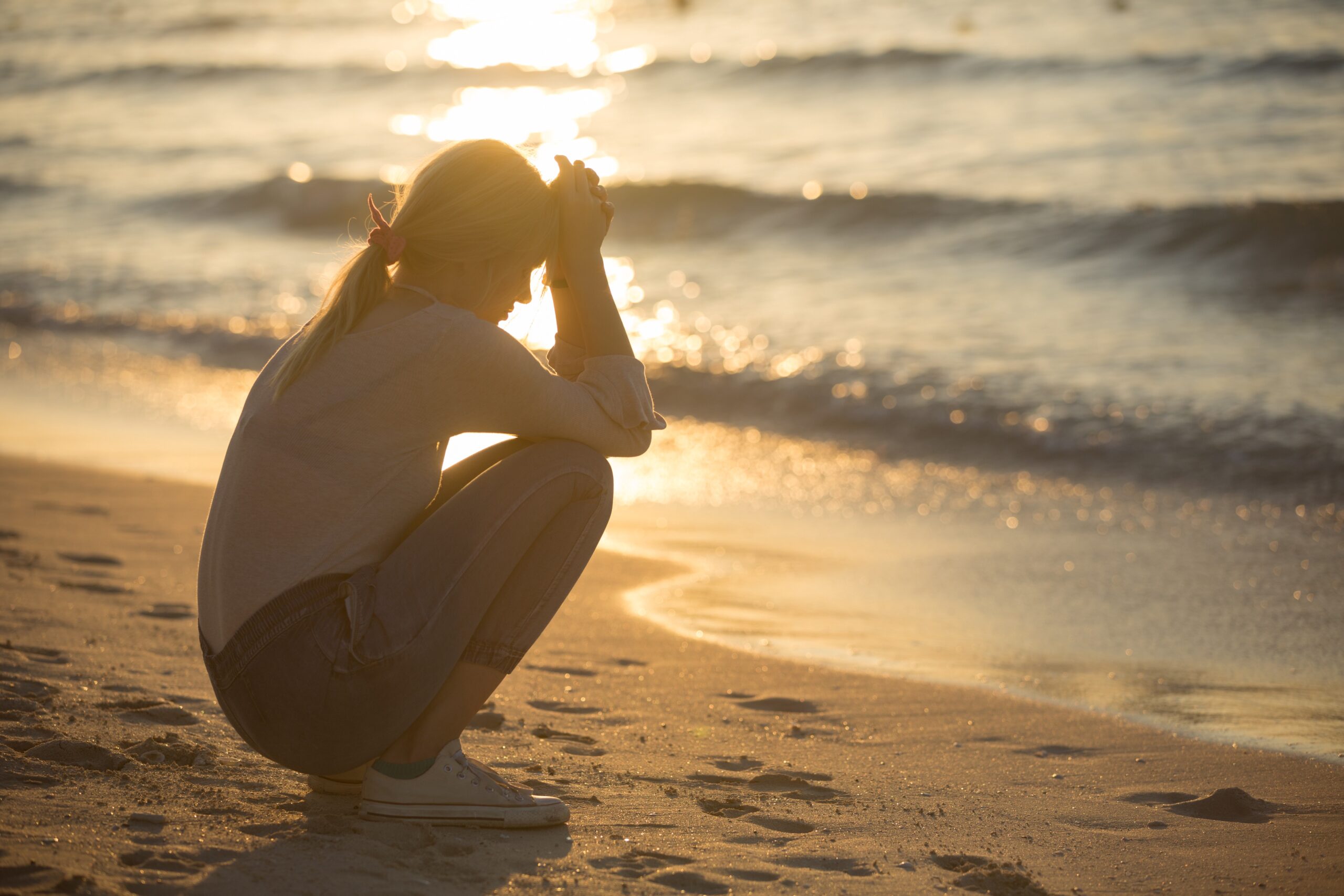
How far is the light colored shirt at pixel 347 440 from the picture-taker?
2.47 metres

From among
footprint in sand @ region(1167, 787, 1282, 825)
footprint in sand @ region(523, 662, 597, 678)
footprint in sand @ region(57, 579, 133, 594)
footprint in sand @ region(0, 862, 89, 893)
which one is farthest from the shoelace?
footprint in sand @ region(57, 579, 133, 594)

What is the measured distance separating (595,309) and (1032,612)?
2501mm

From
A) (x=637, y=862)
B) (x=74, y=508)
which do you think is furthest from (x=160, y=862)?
(x=74, y=508)

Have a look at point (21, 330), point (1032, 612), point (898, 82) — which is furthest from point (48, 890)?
point (898, 82)

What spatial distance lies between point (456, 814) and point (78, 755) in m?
0.94

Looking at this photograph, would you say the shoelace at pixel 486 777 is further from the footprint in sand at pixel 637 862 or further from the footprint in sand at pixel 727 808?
the footprint in sand at pixel 727 808

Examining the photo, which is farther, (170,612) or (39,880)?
(170,612)

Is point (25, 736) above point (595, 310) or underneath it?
underneath

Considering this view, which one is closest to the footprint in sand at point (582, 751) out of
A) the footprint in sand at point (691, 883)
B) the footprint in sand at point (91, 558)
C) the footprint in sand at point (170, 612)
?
the footprint in sand at point (691, 883)

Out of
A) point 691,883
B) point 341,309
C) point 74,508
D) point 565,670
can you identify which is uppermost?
point 341,309

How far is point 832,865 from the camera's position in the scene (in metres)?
2.65

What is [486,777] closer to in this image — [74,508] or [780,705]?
[780,705]

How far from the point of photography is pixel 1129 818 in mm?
2986

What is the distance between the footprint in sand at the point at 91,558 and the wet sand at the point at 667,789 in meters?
0.50
